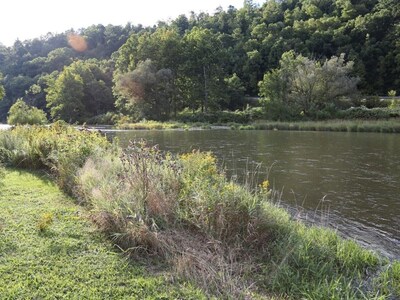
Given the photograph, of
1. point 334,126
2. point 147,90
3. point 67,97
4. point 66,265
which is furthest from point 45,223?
point 67,97

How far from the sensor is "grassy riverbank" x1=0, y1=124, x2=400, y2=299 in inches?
156

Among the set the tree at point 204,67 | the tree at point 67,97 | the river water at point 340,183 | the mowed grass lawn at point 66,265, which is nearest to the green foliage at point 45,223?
the mowed grass lawn at point 66,265

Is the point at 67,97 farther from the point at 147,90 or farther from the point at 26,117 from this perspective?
the point at 26,117

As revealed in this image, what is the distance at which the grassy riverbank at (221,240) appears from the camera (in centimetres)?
397

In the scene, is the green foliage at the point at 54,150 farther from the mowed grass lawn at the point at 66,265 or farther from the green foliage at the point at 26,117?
the green foliage at the point at 26,117

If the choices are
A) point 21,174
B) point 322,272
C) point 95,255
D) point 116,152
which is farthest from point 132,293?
point 21,174

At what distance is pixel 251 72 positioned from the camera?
6384 centimetres

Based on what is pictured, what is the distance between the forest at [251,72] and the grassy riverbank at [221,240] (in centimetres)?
3585

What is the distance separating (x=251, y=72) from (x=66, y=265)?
62.7 metres

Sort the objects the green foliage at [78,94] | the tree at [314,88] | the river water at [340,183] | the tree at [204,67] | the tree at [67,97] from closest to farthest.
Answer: the river water at [340,183] → the tree at [314,88] → the tree at [204,67] → the tree at [67,97] → the green foliage at [78,94]

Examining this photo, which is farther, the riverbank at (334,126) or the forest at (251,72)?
the forest at (251,72)

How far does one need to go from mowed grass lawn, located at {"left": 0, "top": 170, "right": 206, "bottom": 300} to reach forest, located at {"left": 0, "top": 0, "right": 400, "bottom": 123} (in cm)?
3702

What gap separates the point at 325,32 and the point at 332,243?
207ft

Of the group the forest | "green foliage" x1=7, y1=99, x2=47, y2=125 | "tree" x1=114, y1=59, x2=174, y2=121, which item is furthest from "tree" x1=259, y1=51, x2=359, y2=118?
"green foliage" x1=7, y1=99, x2=47, y2=125
